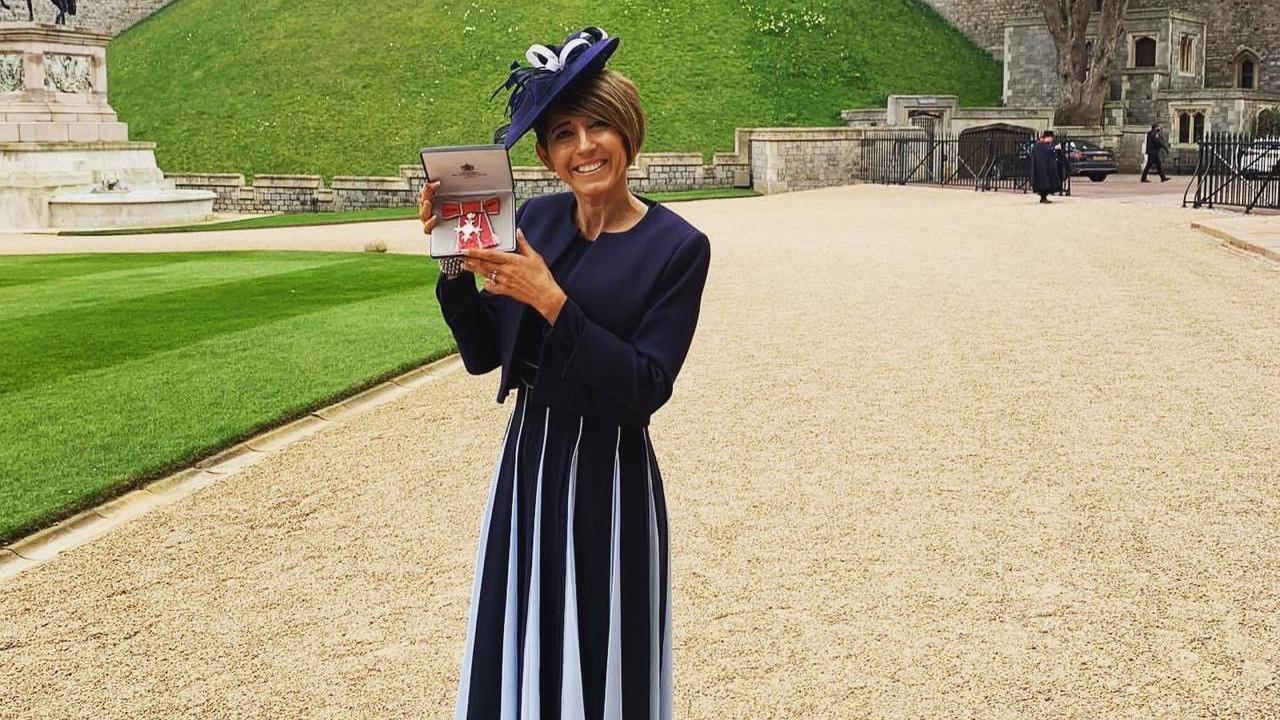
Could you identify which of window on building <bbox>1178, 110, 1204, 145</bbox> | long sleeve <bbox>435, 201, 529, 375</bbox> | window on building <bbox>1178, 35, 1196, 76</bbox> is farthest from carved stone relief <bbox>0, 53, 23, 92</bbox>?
window on building <bbox>1178, 35, 1196, 76</bbox>

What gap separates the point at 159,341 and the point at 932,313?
6884mm

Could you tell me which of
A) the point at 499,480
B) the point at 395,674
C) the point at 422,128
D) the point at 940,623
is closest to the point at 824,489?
the point at 940,623

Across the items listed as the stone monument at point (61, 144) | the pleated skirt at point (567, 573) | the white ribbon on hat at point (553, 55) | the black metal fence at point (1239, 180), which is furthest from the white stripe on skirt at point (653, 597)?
the stone monument at point (61, 144)

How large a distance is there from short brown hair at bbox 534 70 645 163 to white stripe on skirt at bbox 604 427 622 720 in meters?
0.72

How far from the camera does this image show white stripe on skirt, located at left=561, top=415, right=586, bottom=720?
3186 millimetres

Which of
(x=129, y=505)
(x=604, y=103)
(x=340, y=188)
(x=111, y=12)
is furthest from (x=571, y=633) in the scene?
(x=111, y=12)

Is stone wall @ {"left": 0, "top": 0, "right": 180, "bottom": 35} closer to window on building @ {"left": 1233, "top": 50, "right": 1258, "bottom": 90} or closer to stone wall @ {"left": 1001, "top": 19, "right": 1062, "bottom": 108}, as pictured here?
stone wall @ {"left": 1001, "top": 19, "right": 1062, "bottom": 108}

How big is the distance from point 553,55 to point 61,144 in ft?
90.5

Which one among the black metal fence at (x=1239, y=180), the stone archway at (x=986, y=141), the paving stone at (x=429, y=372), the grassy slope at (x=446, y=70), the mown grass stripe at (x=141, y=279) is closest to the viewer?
the paving stone at (x=429, y=372)

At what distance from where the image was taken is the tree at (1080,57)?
40.1 meters

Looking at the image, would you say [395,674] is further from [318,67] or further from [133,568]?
[318,67]

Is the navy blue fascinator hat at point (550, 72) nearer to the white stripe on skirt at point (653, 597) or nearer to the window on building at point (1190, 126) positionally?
the white stripe on skirt at point (653, 597)

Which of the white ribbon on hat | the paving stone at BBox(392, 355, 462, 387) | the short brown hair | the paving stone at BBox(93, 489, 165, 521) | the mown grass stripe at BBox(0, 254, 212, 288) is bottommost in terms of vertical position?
the paving stone at BBox(93, 489, 165, 521)

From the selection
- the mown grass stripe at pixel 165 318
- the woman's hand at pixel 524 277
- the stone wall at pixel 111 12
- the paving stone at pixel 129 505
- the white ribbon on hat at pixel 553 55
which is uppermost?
the stone wall at pixel 111 12
